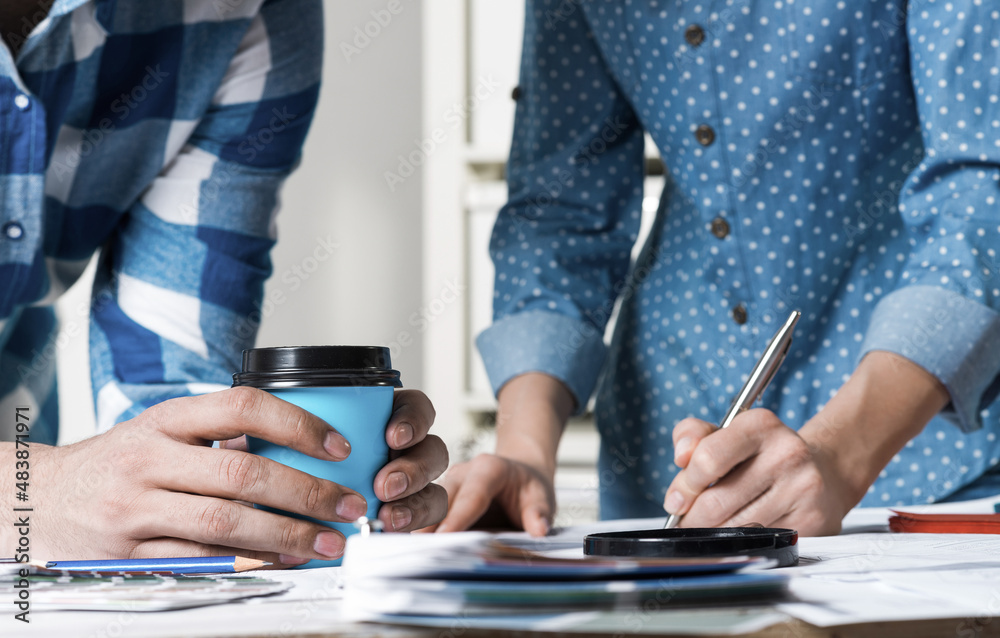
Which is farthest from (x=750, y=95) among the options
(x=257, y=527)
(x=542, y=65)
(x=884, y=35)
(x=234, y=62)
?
(x=257, y=527)

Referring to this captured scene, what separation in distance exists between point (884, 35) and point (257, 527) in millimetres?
833

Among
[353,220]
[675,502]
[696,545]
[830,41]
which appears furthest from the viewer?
[353,220]

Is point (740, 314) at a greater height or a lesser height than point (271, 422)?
greater

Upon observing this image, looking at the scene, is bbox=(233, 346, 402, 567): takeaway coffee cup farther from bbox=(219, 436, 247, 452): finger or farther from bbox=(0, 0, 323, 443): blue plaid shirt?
bbox=(0, 0, 323, 443): blue plaid shirt

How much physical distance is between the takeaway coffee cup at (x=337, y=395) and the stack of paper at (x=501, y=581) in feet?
0.49

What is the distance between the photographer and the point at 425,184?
267cm

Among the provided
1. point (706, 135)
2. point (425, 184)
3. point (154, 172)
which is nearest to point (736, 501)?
point (706, 135)

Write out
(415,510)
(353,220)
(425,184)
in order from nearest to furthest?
(415,510), (353,220), (425,184)

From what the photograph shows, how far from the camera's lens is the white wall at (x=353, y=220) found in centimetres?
229

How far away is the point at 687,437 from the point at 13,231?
0.71m

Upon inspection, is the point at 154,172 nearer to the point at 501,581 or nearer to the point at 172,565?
the point at 172,565

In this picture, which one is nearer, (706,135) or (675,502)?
(675,502)

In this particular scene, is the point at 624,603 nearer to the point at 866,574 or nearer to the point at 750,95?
the point at 866,574

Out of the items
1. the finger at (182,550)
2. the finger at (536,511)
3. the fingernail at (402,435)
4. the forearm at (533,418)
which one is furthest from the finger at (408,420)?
the forearm at (533,418)
